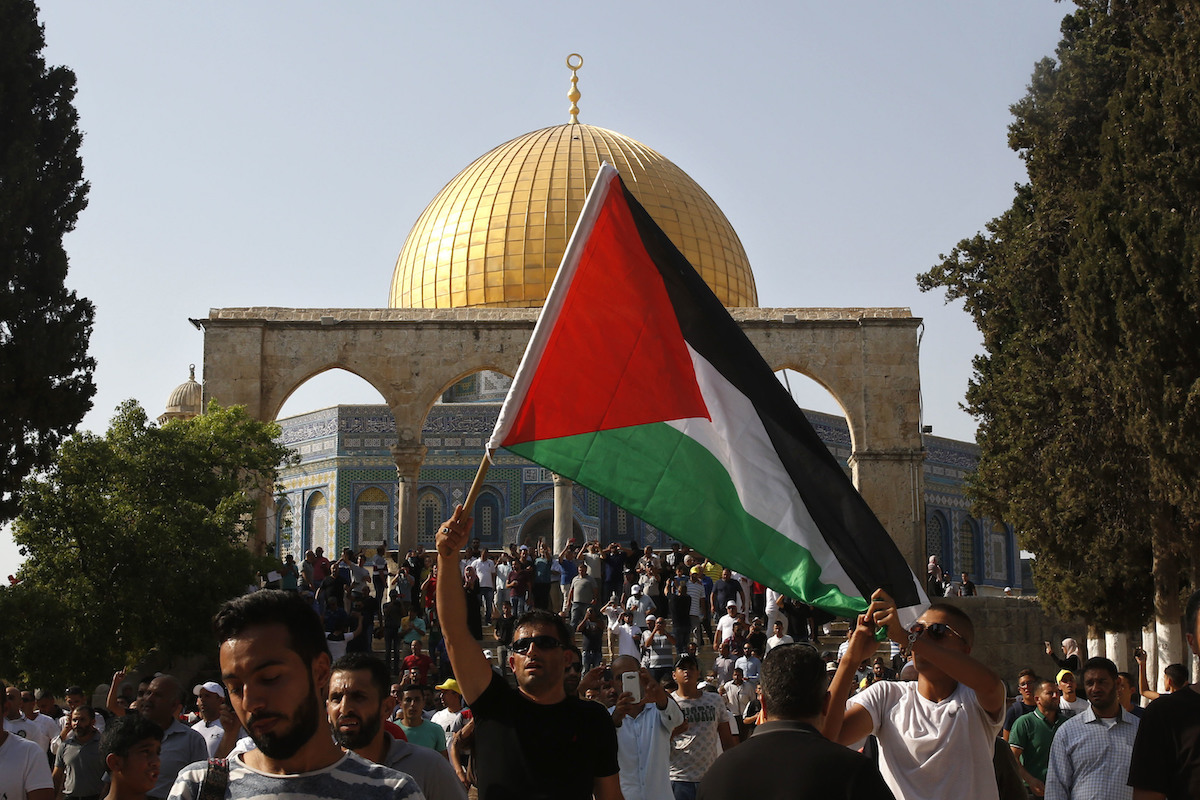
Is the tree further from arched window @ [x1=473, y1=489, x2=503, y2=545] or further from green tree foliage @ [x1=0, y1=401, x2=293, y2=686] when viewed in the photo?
arched window @ [x1=473, y1=489, x2=503, y2=545]

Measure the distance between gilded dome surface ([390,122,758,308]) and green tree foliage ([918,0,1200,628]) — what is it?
36.1ft

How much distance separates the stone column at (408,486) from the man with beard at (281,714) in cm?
1838

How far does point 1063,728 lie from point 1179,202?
802 cm

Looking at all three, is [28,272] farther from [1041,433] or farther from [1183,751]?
[1183,751]

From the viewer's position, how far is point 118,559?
15.0 metres

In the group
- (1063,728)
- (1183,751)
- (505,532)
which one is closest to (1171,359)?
(1063,728)

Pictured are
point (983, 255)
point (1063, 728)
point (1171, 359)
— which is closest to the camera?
point (1063, 728)

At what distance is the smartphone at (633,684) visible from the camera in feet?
20.2

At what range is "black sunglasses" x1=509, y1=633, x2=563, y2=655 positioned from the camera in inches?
151

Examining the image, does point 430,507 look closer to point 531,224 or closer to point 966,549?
point 531,224

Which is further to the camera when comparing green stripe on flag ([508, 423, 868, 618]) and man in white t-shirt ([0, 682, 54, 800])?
man in white t-shirt ([0, 682, 54, 800])

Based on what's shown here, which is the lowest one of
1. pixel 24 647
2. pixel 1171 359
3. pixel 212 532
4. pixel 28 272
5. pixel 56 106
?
pixel 24 647

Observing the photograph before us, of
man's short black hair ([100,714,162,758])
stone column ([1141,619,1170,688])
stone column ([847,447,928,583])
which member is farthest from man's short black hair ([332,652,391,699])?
stone column ([847,447,928,583])

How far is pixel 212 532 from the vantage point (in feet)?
50.9
